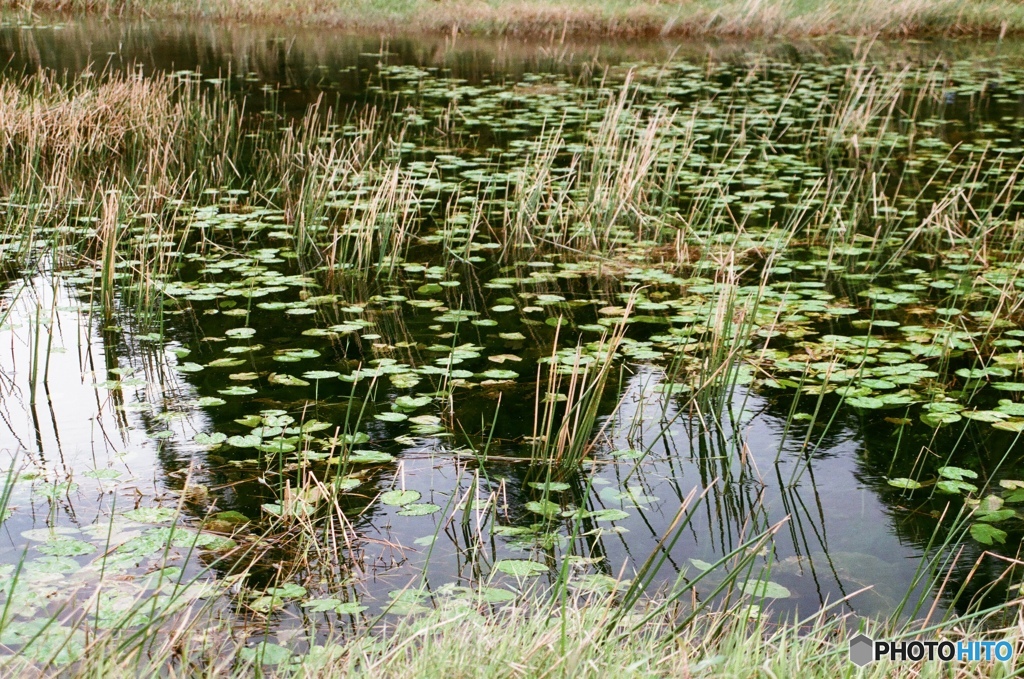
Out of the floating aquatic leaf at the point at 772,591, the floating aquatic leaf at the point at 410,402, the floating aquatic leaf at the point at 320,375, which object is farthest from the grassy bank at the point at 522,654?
the floating aquatic leaf at the point at 320,375

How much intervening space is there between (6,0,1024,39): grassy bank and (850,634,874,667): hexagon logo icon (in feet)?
45.2

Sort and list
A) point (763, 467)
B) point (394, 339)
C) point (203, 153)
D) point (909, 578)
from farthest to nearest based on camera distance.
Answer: point (203, 153) → point (394, 339) → point (763, 467) → point (909, 578)

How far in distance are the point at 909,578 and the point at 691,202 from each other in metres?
3.72

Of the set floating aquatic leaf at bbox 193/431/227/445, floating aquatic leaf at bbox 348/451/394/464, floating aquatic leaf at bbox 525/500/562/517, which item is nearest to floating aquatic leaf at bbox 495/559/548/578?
floating aquatic leaf at bbox 525/500/562/517

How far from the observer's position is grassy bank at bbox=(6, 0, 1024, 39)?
1550 cm

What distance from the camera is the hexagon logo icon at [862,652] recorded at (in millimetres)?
1942

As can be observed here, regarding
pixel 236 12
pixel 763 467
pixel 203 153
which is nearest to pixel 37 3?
pixel 236 12

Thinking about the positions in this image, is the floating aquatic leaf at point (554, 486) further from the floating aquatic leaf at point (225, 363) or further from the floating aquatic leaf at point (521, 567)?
the floating aquatic leaf at point (225, 363)

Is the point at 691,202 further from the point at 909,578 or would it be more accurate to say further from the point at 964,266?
the point at 909,578

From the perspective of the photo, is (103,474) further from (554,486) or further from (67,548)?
(554,486)

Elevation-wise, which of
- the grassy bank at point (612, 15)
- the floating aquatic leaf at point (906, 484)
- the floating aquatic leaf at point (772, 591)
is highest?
the grassy bank at point (612, 15)

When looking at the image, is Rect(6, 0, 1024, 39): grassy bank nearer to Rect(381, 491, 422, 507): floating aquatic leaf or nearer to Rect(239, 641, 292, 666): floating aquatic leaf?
Rect(381, 491, 422, 507): floating aquatic leaf

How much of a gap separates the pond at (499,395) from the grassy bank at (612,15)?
8896 millimetres

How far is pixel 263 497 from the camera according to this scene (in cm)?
286
